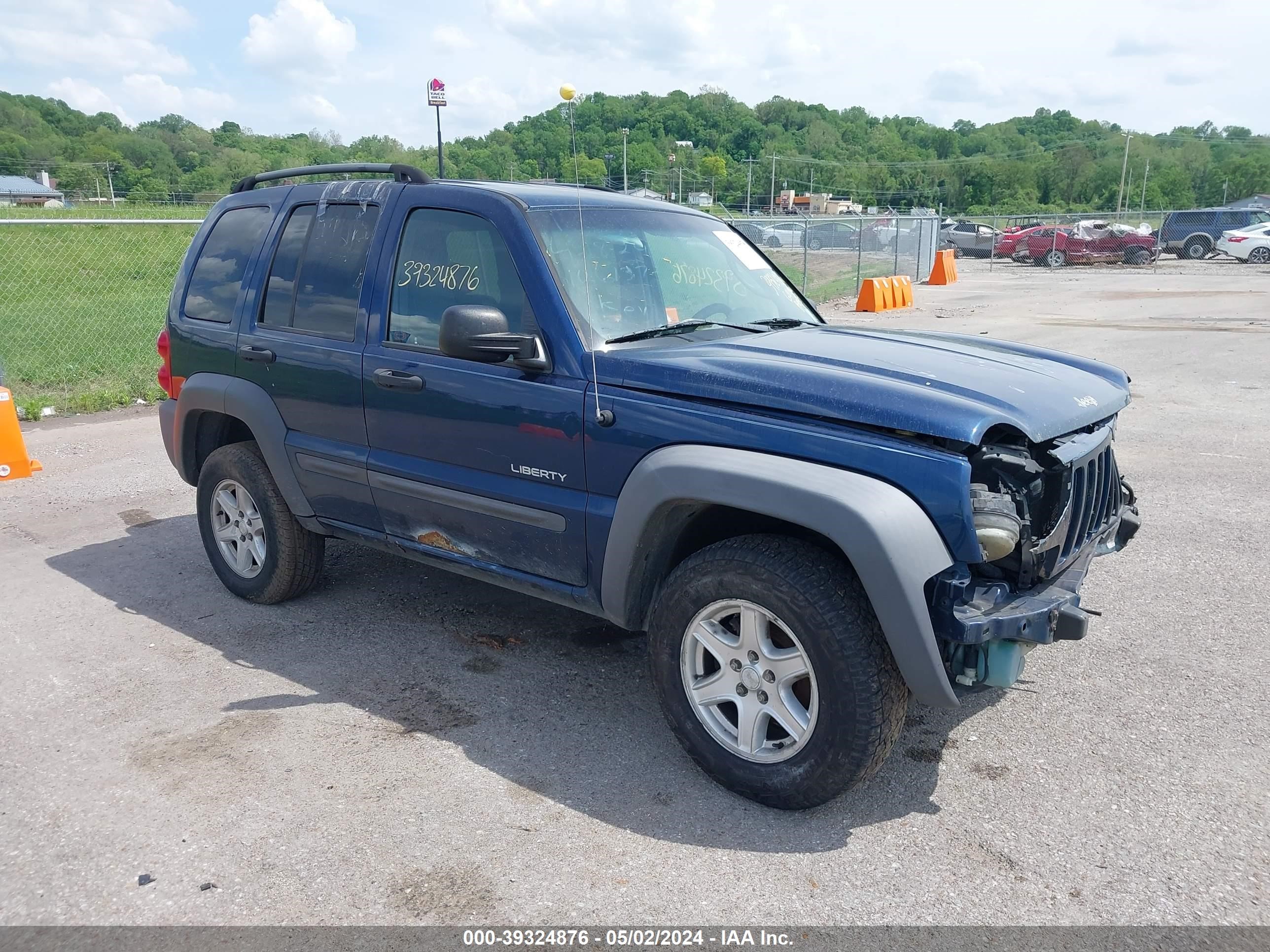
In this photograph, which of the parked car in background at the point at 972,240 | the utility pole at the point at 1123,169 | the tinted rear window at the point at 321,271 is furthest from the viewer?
the utility pole at the point at 1123,169

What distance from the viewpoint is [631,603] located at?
3.54 meters

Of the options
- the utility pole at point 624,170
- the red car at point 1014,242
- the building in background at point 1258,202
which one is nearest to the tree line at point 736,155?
the utility pole at point 624,170

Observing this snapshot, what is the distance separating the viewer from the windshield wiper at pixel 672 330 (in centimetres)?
374

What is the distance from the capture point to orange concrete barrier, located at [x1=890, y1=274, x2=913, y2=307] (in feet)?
65.0

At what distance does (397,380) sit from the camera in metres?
4.06

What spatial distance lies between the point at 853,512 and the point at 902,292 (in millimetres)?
18220

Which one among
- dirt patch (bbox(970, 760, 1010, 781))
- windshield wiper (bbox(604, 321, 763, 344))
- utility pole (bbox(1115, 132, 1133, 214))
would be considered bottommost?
dirt patch (bbox(970, 760, 1010, 781))

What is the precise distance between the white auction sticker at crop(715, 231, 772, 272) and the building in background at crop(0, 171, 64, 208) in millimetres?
42375

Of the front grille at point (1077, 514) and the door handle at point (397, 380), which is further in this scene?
the door handle at point (397, 380)

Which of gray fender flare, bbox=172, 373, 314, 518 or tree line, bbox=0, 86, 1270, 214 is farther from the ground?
tree line, bbox=0, 86, 1270, 214

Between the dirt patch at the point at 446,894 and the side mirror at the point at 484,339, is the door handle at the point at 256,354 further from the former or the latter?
the dirt patch at the point at 446,894

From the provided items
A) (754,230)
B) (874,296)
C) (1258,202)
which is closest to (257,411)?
(874,296)

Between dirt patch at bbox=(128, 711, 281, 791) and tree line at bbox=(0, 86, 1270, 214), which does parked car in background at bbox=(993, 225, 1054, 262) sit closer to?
tree line at bbox=(0, 86, 1270, 214)

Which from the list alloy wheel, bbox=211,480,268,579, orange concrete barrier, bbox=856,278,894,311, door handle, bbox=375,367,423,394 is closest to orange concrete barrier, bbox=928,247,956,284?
orange concrete barrier, bbox=856,278,894,311
